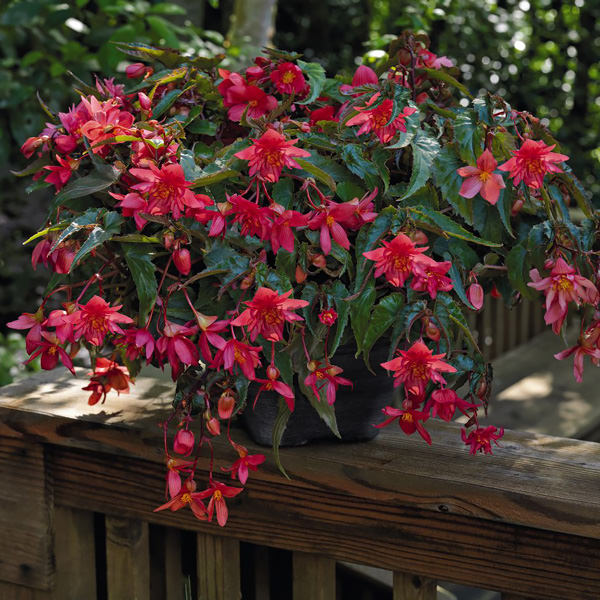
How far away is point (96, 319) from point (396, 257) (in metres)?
0.31

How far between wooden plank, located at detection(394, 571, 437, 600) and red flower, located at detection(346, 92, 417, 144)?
52 cm

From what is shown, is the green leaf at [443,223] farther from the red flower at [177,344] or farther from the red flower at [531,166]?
the red flower at [177,344]

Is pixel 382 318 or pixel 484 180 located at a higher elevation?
pixel 484 180

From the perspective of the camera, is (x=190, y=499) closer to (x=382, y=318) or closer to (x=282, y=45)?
(x=382, y=318)

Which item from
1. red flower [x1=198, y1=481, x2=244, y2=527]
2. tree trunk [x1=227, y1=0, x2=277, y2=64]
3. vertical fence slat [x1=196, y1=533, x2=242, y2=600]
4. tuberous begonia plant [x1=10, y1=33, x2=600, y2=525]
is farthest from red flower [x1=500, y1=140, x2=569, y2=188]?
tree trunk [x1=227, y1=0, x2=277, y2=64]

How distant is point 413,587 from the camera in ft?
3.35

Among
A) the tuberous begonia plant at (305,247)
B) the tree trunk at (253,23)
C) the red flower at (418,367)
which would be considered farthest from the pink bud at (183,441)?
the tree trunk at (253,23)

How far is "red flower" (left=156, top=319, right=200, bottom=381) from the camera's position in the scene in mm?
871

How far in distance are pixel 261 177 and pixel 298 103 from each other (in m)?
0.20

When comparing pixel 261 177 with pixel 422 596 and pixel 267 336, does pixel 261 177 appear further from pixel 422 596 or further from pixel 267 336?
pixel 422 596

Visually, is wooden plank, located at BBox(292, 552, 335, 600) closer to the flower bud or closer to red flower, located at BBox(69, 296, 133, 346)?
the flower bud

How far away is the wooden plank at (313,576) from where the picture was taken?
1073 millimetres

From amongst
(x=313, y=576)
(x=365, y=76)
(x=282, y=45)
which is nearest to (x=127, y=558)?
(x=313, y=576)

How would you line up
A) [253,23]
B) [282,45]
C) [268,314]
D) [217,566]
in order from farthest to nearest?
[282,45]
[253,23]
[217,566]
[268,314]
